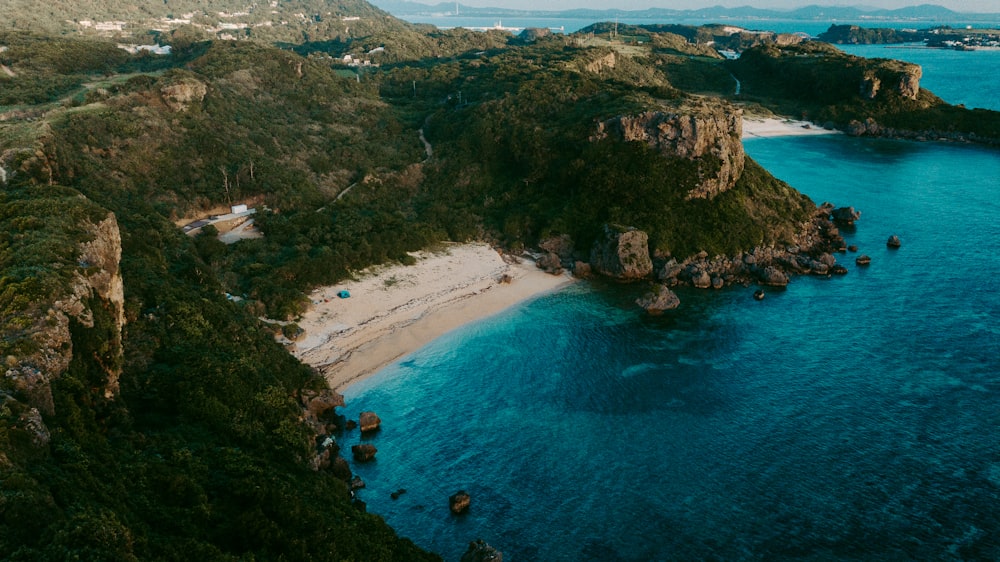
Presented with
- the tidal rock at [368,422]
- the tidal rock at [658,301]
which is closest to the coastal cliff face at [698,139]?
the tidal rock at [658,301]

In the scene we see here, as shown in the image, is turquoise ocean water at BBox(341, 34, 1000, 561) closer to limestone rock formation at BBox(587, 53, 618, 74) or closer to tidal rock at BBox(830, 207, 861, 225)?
tidal rock at BBox(830, 207, 861, 225)

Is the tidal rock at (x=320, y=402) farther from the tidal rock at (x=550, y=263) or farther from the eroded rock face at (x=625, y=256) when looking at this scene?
the eroded rock face at (x=625, y=256)

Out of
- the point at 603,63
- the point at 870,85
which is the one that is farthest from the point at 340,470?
the point at 870,85

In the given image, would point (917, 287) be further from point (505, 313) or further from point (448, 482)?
point (448, 482)

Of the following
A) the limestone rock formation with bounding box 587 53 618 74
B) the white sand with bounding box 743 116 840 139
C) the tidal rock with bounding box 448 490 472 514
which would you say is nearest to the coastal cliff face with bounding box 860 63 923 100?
the white sand with bounding box 743 116 840 139

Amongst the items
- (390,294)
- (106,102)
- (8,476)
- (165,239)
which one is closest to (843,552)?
(8,476)

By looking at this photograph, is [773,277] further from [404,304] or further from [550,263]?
[404,304]

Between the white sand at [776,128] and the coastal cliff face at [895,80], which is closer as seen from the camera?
the coastal cliff face at [895,80]
